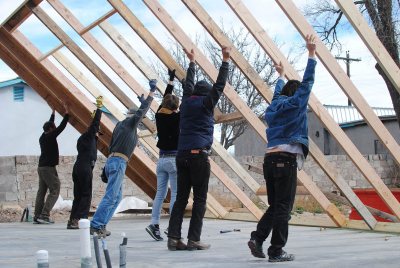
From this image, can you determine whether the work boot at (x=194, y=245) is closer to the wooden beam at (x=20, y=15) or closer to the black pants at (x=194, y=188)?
the black pants at (x=194, y=188)

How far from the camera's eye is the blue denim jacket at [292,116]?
472 cm

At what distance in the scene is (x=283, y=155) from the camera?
4742 millimetres

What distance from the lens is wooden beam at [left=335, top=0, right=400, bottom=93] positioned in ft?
18.8

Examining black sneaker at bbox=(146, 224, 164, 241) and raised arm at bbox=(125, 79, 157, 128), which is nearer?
black sneaker at bbox=(146, 224, 164, 241)

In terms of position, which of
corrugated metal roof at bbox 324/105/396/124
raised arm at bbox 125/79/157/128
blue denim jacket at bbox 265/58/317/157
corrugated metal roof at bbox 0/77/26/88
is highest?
corrugated metal roof at bbox 324/105/396/124

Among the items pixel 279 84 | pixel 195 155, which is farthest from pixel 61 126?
pixel 279 84

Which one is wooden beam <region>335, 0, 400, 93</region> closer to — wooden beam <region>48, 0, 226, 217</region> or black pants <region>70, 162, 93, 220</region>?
wooden beam <region>48, 0, 226, 217</region>

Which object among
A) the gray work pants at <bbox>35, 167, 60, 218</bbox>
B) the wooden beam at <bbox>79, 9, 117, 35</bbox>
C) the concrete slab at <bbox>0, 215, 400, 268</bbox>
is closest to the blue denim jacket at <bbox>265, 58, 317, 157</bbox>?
the concrete slab at <bbox>0, 215, 400, 268</bbox>

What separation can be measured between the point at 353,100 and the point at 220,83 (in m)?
1.56

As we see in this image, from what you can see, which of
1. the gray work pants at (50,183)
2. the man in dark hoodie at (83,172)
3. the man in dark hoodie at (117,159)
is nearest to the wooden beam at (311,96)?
the man in dark hoodie at (117,159)

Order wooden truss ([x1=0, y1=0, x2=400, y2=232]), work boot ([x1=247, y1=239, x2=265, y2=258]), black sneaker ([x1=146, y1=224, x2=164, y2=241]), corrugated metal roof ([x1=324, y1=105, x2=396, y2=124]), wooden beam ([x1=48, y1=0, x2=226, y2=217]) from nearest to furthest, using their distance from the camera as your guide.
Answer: work boot ([x1=247, y1=239, x2=265, y2=258])
wooden truss ([x1=0, y1=0, x2=400, y2=232])
black sneaker ([x1=146, y1=224, x2=164, y2=241])
wooden beam ([x1=48, y1=0, x2=226, y2=217])
corrugated metal roof ([x1=324, y1=105, x2=396, y2=124])

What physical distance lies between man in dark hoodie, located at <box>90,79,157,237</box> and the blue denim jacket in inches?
75.0

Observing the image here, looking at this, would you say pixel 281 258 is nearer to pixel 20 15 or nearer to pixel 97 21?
pixel 97 21

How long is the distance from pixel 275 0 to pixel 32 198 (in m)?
8.08
